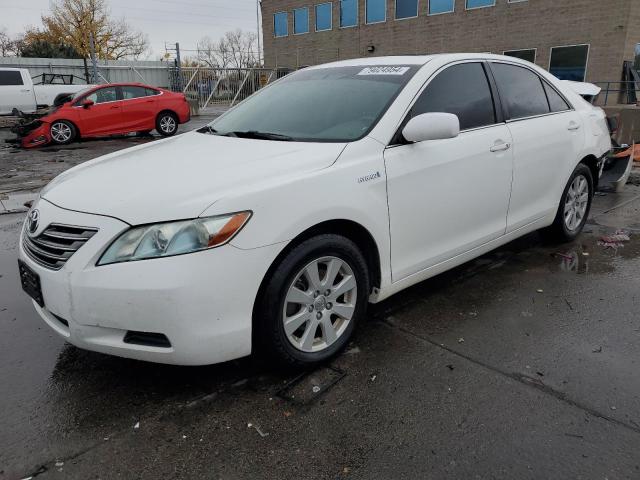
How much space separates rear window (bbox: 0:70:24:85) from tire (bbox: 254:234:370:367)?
18668mm

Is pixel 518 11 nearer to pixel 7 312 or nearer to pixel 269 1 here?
pixel 269 1

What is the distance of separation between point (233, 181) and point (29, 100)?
18548mm

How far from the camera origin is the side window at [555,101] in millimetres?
4473

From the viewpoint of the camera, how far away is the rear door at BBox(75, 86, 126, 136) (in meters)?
13.4

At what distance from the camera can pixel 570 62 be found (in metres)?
21.1

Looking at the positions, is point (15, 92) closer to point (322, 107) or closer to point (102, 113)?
point (102, 113)

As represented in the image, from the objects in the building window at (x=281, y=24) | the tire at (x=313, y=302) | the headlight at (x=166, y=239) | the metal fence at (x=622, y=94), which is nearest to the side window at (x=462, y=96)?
the tire at (x=313, y=302)

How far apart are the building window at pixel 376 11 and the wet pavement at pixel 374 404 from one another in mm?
27246

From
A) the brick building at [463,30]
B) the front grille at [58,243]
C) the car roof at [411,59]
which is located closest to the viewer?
the front grille at [58,243]

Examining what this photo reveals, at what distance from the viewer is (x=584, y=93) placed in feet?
19.4

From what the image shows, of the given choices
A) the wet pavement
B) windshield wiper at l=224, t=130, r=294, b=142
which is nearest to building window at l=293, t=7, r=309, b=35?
windshield wiper at l=224, t=130, r=294, b=142

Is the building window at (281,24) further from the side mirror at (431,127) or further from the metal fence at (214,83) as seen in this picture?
the side mirror at (431,127)

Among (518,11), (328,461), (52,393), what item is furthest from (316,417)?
(518,11)

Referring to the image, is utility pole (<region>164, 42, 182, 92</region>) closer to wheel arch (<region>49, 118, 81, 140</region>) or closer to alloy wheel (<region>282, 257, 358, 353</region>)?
wheel arch (<region>49, 118, 81, 140</region>)
